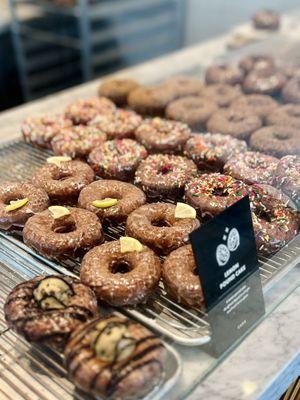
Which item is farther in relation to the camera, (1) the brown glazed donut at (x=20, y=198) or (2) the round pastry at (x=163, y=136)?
(2) the round pastry at (x=163, y=136)

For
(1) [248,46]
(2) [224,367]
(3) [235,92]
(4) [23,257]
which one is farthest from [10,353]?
(1) [248,46]

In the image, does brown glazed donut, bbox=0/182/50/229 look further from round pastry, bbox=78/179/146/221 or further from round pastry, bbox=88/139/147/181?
round pastry, bbox=88/139/147/181

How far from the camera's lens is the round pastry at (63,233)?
194cm

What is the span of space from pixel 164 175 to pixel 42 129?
0.93 m

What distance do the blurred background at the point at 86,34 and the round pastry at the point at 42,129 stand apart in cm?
290

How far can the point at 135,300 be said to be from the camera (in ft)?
5.60

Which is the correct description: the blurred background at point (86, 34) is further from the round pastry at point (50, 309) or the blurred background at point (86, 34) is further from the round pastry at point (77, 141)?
the round pastry at point (50, 309)

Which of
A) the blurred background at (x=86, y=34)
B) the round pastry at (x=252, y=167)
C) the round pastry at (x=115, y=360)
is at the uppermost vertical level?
the round pastry at (x=115, y=360)

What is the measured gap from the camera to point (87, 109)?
3.23 m

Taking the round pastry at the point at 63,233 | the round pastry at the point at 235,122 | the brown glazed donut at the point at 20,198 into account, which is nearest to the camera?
the round pastry at the point at 63,233

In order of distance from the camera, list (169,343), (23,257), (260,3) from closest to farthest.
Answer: (169,343) < (23,257) < (260,3)

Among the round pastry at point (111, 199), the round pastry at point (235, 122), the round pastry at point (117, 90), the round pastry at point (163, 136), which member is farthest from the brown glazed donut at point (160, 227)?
the round pastry at point (117, 90)

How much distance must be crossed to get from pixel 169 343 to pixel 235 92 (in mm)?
2382

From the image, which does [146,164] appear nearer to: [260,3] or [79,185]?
[79,185]
